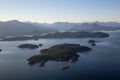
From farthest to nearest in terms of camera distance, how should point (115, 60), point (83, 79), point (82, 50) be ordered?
1. point (82, 50)
2. point (115, 60)
3. point (83, 79)

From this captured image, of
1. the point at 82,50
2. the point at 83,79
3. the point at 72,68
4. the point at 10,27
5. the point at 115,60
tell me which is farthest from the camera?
the point at 10,27

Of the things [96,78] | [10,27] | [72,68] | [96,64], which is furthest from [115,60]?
[10,27]

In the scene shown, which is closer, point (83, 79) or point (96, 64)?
point (83, 79)

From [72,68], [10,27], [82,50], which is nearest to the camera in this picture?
[72,68]

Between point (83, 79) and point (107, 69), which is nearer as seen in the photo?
point (83, 79)

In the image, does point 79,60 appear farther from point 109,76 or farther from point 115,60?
point 109,76

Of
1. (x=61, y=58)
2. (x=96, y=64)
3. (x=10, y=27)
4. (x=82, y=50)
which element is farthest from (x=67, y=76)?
(x=10, y=27)

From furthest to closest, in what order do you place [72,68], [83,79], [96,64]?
1. [96,64]
2. [72,68]
3. [83,79]

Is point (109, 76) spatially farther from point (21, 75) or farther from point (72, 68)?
point (21, 75)
